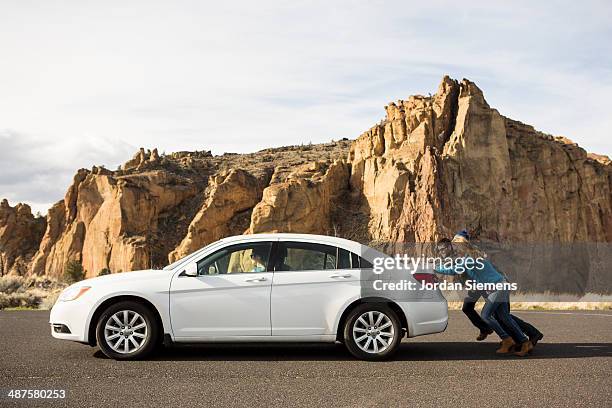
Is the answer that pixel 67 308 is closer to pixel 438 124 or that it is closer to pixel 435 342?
pixel 435 342

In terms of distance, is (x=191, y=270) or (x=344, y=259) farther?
(x=344, y=259)

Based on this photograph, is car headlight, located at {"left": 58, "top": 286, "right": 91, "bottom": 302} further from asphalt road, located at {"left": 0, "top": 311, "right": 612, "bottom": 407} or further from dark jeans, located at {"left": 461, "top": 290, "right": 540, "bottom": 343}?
dark jeans, located at {"left": 461, "top": 290, "right": 540, "bottom": 343}

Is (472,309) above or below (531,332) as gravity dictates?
above

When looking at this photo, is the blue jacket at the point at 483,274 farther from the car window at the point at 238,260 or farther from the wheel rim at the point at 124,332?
the wheel rim at the point at 124,332

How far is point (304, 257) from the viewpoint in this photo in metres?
9.80

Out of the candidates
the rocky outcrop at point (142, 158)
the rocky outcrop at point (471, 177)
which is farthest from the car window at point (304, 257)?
the rocky outcrop at point (142, 158)

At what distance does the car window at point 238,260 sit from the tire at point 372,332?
1.34 m

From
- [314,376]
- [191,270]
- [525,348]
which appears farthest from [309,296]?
[525,348]

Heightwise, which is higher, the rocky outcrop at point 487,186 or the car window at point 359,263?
the rocky outcrop at point 487,186

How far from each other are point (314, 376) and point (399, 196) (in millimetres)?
32629

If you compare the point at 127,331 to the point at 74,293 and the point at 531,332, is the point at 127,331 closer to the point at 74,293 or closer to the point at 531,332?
the point at 74,293

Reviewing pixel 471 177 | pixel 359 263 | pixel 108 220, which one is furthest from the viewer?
pixel 108 220

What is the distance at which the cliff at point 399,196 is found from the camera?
4078 cm

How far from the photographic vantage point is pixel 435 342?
1150 cm
